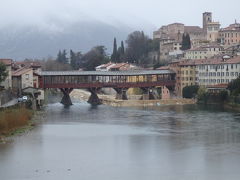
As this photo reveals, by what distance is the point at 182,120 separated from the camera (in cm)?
4034

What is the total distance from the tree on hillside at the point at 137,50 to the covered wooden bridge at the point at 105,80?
27782 mm

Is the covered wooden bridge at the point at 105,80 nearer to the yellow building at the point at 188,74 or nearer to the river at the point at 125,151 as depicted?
the yellow building at the point at 188,74

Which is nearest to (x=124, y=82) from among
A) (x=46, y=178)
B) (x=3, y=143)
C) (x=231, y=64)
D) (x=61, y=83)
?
(x=61, y=83)

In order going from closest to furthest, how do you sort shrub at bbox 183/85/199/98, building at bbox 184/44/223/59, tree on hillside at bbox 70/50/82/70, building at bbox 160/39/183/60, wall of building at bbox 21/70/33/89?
wall of building at bbox 21/70/33/89, shrub at bbox 183/85/199/98, building at bbox 184/44/223/59, building at bbox 160/39/183/60, tree on hillside at bbox 70/50/82/70

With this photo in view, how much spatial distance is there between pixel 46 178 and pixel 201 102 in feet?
140

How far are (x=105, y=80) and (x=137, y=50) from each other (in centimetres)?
3215

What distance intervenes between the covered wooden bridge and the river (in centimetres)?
2710

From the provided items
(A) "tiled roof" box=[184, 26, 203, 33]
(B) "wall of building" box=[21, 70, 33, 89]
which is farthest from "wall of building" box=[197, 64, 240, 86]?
(A) "tiled roof" box=[184, 26, 203, 33]

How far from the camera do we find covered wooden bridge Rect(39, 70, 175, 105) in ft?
217

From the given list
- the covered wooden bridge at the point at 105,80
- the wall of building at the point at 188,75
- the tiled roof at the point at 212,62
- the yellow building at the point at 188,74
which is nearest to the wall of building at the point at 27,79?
the covered wooden bridge at the point at 105,80

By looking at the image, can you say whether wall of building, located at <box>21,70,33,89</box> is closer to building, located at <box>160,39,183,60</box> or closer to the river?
the river

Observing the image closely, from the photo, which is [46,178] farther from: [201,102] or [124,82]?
[124,82]

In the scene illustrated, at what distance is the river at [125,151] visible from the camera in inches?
805

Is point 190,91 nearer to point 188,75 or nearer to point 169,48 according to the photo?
point 188,75
